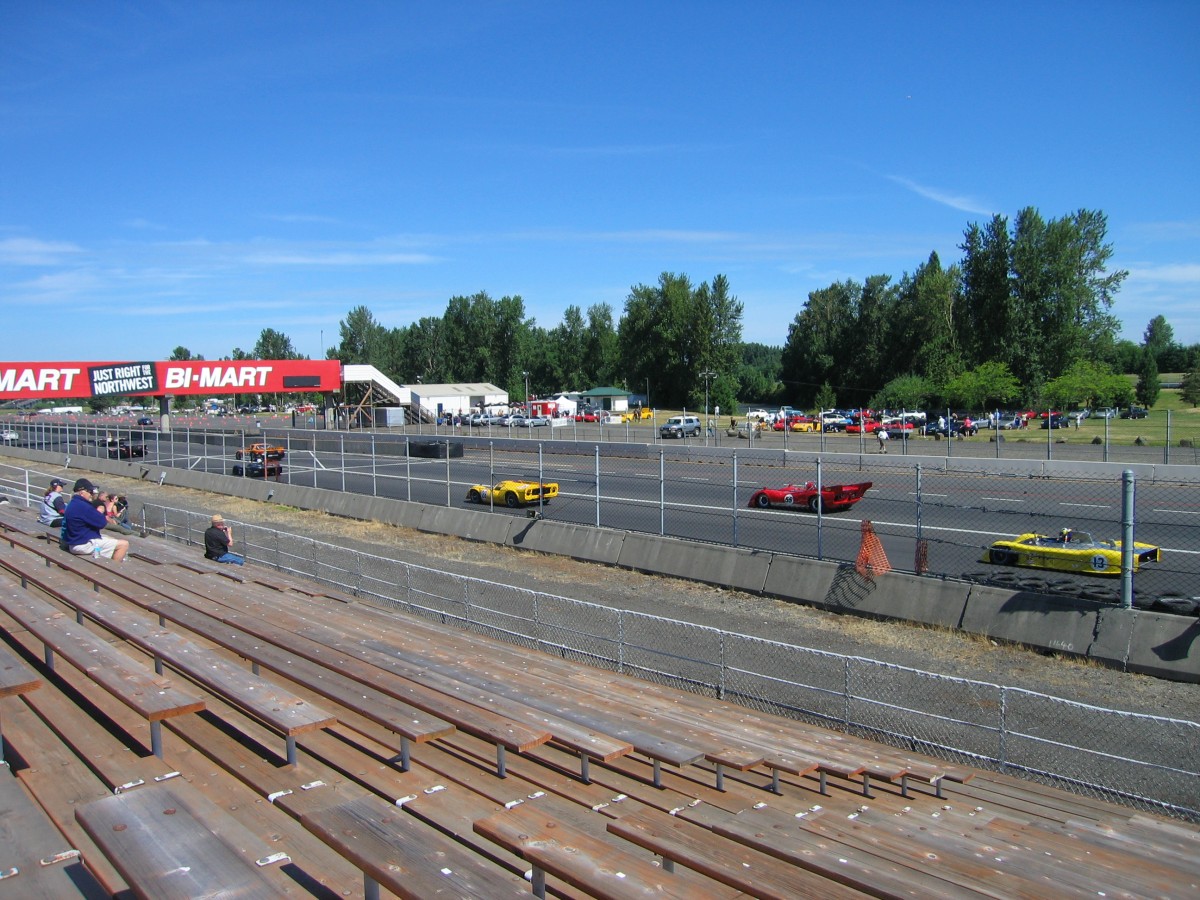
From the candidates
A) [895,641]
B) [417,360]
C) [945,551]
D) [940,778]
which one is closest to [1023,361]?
[945,551]

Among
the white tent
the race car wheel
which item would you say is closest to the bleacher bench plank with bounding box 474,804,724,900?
the race car wheel

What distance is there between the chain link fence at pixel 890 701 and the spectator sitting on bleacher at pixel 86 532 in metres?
4.08

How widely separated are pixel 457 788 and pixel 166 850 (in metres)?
2.30

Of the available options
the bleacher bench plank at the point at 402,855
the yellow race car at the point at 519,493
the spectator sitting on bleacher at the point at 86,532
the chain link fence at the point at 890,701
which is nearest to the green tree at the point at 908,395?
the yellow race car at the point at 519,493

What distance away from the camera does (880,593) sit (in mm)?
14406

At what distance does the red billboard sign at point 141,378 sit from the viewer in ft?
187

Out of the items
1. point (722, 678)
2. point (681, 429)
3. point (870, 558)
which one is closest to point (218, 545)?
point (722, 678)

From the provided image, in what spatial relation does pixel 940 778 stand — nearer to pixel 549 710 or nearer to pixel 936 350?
pixel 549 710

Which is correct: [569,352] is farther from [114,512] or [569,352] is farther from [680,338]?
[114,512]

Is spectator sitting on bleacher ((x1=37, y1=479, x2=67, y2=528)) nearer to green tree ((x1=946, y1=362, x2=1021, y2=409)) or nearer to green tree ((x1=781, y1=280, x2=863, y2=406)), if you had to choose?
green tree ((x1=946, y1=362, x2=1021, y2=409))

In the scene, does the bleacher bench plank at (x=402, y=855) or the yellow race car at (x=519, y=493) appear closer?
the bleacher bench plank at (x=402, y=855)

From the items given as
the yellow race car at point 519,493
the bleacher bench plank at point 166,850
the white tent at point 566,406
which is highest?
the white tent at point 566,406

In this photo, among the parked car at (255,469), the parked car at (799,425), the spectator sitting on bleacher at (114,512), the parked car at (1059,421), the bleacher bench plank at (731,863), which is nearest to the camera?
the bleacher bench plank at (731,863)

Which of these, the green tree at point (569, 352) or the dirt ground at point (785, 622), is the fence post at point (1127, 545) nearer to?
the dirt ground at point (785, 622)
